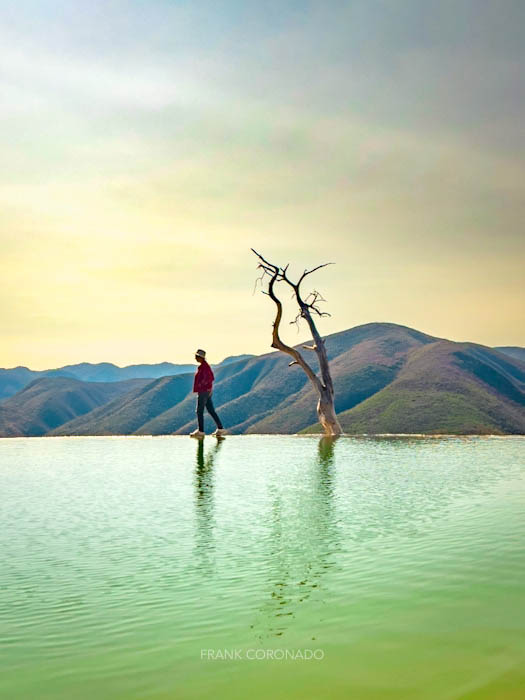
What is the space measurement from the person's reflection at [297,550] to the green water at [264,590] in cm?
3

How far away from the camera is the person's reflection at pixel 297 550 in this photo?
6703 mm

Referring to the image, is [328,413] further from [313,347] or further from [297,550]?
[297,550]

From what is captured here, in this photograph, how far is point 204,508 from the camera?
13.2m

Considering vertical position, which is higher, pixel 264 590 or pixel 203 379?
pixel 203 379

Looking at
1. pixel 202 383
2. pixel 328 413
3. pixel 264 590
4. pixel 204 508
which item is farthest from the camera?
pixel 328 413

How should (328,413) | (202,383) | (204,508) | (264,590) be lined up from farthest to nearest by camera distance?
1. (328,413)
2. (202,383)
3. (204,508)
4. (264,590)

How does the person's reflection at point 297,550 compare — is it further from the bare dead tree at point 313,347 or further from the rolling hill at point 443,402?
the rolling hill at point 443,402

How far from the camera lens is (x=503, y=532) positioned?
10312 mm

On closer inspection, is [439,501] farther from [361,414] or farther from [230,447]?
[361,414]

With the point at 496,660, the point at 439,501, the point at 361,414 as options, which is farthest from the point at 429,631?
the point at 361,414

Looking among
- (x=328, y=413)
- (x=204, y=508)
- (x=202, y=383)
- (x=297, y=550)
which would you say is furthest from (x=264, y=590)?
(x=328, y=413)

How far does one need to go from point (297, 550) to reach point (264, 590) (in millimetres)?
2016

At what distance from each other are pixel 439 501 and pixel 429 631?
7738 mm

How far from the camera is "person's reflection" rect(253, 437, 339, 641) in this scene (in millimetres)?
6703
